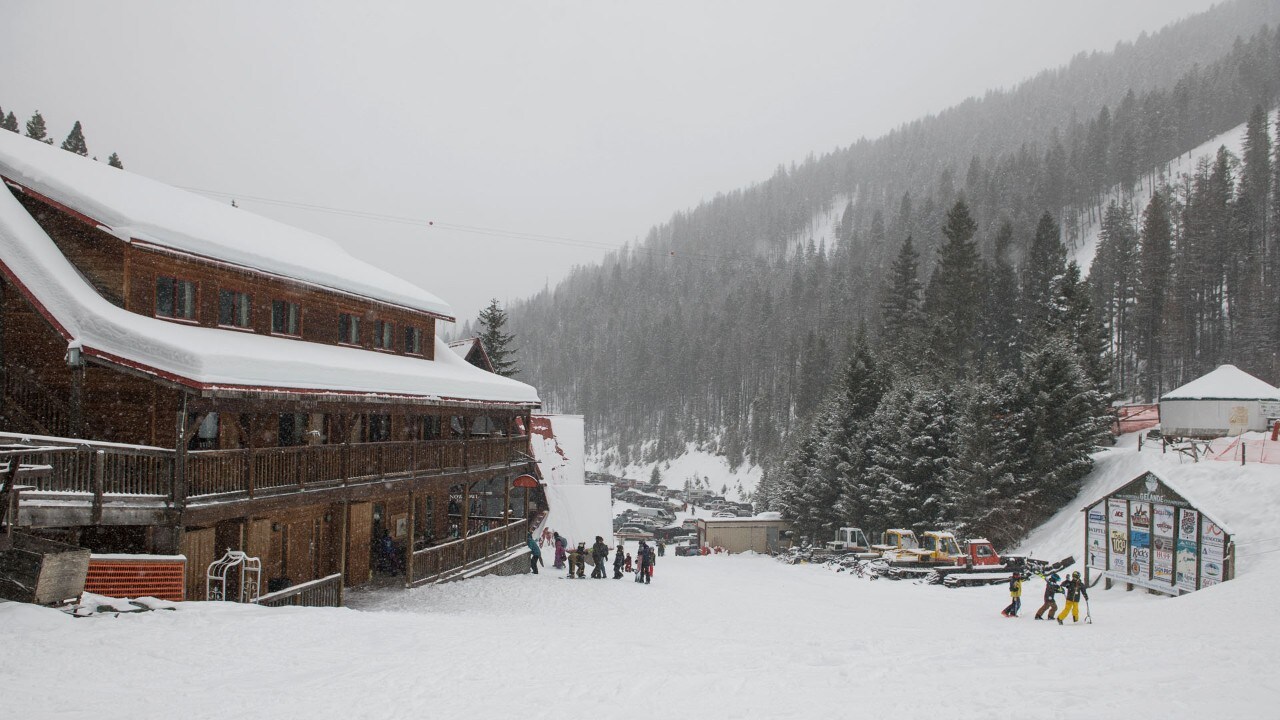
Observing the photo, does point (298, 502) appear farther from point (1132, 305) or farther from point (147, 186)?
point (1132, 305)

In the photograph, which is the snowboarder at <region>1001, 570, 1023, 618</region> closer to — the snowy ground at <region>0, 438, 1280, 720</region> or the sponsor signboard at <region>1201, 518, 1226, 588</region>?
the snowy ground at <region>0, 438, 1280, 720</region>

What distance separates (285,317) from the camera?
19.8 m

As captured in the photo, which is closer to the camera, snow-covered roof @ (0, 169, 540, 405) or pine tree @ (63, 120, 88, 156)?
snow-covered roof @ (0, 169, 540, 405)

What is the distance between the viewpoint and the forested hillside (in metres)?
73.5

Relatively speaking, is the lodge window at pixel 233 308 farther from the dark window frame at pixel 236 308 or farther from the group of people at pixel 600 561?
the group of people at pixel 600 561

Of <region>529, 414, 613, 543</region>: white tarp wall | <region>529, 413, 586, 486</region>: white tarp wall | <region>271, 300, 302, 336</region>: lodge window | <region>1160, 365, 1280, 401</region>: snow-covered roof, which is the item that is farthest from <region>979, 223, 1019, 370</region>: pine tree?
<region>271, 300, 302, 336</region>: lodge window

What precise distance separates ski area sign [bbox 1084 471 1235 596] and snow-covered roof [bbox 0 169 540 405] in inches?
869

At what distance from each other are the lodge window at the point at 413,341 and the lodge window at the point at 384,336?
25.5 inches

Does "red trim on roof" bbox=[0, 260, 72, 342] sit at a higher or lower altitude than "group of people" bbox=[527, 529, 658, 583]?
higher

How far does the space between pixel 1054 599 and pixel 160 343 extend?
21.4m

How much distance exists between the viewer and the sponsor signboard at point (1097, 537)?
74.0 feet

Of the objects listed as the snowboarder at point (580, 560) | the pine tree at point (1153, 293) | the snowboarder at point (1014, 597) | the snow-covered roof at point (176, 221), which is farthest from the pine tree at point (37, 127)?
the pine tree at point (1153, 293)

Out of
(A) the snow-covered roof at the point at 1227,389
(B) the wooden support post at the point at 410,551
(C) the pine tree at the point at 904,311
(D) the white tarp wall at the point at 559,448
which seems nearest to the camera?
(B) the wooden support post at the point at 410,551

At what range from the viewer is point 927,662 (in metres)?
12.1
